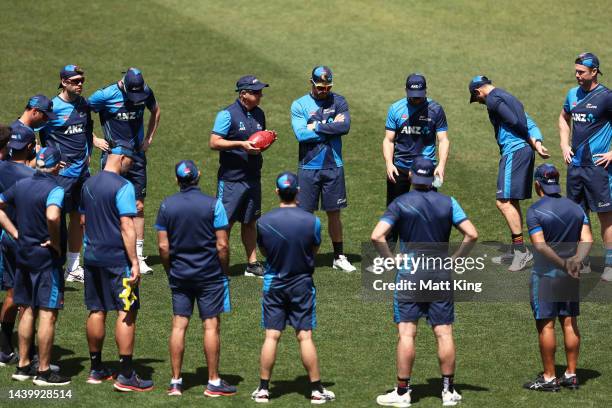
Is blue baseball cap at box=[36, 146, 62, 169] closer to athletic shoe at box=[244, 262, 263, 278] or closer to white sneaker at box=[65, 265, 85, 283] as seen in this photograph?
white sneaker at box=[65, 265, 85, 283]

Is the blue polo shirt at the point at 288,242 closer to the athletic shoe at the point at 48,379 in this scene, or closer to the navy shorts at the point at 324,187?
the athletic shoe at the point at 48,379

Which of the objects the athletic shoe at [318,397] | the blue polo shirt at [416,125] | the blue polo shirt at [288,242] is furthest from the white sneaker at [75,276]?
the athletic shoe at [318,397]

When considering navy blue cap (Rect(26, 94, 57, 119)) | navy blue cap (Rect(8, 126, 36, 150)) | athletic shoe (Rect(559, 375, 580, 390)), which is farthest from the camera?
navy blue cap (Rect(26, 94, 57, 119))

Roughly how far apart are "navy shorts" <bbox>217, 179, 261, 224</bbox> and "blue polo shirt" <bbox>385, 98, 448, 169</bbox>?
1826 mm

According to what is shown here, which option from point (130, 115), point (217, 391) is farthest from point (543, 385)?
point (130, 115)

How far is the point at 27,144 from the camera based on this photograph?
11.3 metres

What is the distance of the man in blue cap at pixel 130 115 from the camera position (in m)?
13.9

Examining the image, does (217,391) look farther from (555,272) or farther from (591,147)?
(591,147)

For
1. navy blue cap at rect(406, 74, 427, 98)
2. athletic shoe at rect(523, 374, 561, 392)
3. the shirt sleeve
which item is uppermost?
navy blue cap at rect(406, 74, 427, 98)

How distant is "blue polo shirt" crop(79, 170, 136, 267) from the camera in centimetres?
1038

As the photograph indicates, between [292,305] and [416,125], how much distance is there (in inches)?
173

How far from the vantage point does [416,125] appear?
1401 cm

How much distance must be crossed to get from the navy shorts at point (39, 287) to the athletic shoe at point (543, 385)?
439cm

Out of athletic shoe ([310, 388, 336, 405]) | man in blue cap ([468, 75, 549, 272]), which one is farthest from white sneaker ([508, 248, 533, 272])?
athletic shoe ([310, 388, 336, 405])
